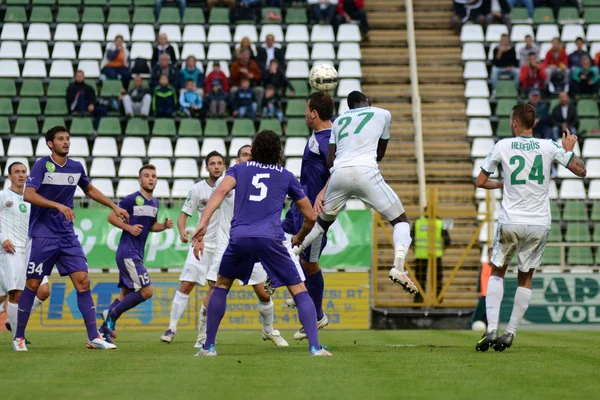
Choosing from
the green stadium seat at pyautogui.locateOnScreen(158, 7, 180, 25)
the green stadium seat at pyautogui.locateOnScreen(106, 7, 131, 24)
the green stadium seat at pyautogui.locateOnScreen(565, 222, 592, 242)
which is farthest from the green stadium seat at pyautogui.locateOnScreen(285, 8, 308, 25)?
the green stadium seat at pyautogui.locateOnScreen(565, 222, 592, 242)

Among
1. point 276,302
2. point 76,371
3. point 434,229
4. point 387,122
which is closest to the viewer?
point 76,371

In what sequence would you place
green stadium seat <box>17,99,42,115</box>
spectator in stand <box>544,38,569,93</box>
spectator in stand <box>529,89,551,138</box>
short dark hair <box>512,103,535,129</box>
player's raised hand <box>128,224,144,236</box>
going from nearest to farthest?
short dark hair <box>512,103,535,129</box>, player's raised hand <box>128,224,144,236</box>, spectator in stand <box>529,89,551,138</box>, green stadium seat <box>17,99,42,115</box>, spectator in stand <box>544,38,569,93</box>

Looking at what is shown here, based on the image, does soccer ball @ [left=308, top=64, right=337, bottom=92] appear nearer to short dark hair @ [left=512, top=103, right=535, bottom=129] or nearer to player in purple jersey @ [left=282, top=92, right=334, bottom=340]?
player in purple jersey @ [left=282, top=92, right=334, bottom=340]

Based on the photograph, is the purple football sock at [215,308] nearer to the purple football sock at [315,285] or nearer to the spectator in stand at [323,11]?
the purple football sock at [315,285]

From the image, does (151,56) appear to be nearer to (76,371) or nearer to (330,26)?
(330,26)

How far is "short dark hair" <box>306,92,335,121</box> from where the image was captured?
11.6 metres

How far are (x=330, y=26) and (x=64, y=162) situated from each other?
654 inches

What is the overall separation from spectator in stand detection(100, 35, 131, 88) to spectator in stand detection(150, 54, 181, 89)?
83 cm

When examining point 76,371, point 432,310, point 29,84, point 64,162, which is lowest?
point 432,310

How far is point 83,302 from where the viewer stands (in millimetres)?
12414

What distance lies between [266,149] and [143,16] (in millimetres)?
19452

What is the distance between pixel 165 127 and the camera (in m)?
24.9

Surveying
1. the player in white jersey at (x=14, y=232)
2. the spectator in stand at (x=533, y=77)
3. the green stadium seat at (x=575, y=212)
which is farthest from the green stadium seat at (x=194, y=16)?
the player in white jersey at (x=14, y=232)

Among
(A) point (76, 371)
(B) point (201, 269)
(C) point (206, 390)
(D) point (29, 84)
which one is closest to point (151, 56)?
(D) point (29, 84)
